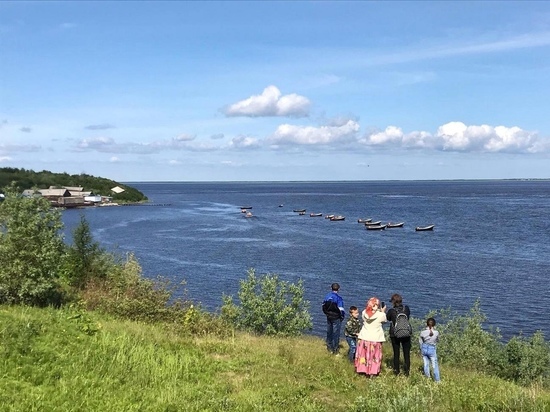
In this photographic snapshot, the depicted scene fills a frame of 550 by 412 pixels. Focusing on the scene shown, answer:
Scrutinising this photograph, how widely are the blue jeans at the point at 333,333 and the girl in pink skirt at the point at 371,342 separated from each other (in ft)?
5.23

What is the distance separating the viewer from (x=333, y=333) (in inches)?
646

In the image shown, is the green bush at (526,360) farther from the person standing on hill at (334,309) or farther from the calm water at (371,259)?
the person standing on hill at (334,309)

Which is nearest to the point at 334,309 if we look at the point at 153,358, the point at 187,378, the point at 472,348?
the point at 187,378

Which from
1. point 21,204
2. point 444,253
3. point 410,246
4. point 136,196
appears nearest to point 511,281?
point 444,253

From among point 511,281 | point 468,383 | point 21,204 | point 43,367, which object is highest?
point 21,204

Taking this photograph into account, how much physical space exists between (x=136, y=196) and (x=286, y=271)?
146672 millimetres

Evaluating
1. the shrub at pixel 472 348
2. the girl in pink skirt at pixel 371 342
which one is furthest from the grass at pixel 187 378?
the shrub at pixel 472 348

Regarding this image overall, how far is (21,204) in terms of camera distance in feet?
64.9

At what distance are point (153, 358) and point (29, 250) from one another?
8216 millimetres

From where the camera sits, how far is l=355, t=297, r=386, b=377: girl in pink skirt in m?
14.3

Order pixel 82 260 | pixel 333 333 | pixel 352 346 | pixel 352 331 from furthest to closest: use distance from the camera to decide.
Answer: pixel 82 260
pixel 333 333
pixel 352 346
pixel 352 331

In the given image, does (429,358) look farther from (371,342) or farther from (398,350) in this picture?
(371,342)

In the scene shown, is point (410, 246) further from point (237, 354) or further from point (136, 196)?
point (136, 196)

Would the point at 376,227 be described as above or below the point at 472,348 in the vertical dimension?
above
